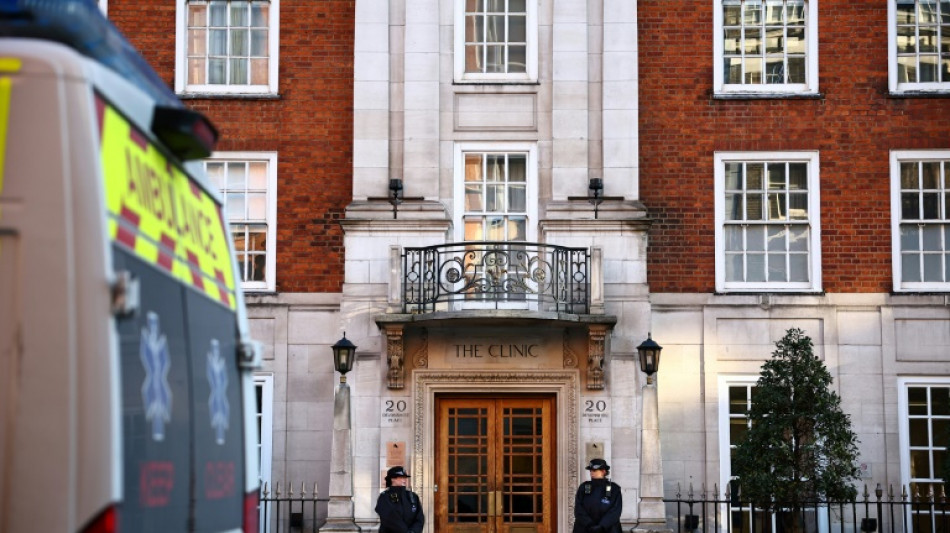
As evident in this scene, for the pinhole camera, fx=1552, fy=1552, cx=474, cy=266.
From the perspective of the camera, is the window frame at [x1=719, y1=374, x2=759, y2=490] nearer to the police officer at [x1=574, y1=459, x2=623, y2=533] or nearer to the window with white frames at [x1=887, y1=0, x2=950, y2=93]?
the window with white frames at [x1=887, y1=0, x2=950, y2=93]

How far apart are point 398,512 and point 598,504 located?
2.20m

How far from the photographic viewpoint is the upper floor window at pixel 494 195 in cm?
2186

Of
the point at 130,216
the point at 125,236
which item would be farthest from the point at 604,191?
the point at 125,236

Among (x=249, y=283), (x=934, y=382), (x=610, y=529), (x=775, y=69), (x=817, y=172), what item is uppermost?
(x=775, y=69)

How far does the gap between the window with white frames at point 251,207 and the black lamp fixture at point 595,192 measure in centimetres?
450

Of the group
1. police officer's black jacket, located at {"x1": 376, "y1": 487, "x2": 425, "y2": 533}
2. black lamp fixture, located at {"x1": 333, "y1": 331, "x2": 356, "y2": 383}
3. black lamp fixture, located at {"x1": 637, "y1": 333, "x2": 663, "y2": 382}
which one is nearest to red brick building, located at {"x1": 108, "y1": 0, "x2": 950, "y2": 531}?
black lamp fixture, located at {"x1": 333, "y1": 331, "x2": 356, "y2": 383}

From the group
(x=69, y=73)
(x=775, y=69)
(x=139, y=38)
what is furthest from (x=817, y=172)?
(x=69, y=73)

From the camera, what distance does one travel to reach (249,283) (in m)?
22.2

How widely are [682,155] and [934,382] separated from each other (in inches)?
186

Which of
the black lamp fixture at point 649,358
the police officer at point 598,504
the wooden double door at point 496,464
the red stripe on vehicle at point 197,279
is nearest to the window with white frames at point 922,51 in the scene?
the black lamp fixture at point 649,358

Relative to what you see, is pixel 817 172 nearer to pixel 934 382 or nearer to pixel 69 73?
pixel 934 382

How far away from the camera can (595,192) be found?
2142 centimetres

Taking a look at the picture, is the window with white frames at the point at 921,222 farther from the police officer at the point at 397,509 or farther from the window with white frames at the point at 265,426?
the window with white frames at the point at 265,426

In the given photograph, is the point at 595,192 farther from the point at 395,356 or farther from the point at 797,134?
the point at 395,356
